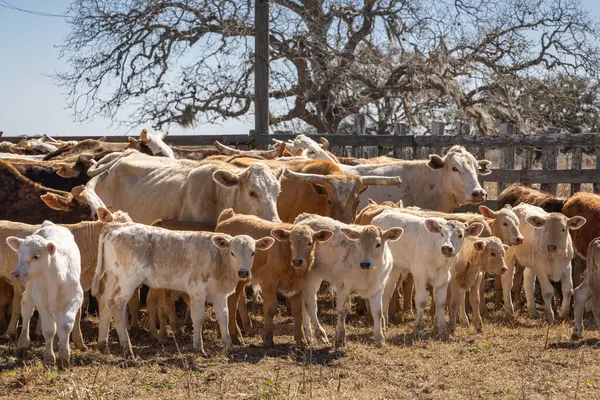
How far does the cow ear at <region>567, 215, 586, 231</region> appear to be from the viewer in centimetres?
1061

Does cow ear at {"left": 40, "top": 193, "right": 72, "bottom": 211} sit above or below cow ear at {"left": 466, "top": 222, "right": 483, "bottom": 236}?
above

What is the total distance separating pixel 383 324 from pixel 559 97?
13.4 metres

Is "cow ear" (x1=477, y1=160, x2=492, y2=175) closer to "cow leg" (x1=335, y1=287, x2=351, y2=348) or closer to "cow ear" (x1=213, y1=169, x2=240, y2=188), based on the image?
"cow ear" (x1=213, y1=169, x2=240, y2=188)

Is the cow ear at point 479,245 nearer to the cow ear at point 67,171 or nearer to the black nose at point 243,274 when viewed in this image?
the black nose at point 243,274

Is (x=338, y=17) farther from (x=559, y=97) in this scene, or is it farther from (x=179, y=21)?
(x=559, y=97)

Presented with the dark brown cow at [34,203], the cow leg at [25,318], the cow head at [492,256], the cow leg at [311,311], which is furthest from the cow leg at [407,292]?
the cow leg at [25,318]

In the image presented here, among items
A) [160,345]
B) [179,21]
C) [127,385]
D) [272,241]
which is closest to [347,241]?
[272,241]

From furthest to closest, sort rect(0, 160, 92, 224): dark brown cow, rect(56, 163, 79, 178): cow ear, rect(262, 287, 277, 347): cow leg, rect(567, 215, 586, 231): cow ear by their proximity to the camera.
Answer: rect(56, 163, 79, 178): cow ear < rect(567, 215, 586, 231): cow ear < rect(0, 160, 92, 224): dark brown cow < rect(262, 287, 277, 347): cow leg

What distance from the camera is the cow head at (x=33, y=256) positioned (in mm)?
7395

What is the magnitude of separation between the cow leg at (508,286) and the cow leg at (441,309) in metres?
1.58

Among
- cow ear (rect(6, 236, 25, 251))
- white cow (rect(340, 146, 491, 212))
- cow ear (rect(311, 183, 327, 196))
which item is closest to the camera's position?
cow ear (rect(6, 236, 25, 251))

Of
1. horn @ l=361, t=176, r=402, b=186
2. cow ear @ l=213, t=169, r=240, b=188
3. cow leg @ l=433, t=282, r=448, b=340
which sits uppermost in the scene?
cow ear @ l=213, t=169, r=240, b=188

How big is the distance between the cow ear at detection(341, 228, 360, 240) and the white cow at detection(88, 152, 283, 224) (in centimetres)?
154

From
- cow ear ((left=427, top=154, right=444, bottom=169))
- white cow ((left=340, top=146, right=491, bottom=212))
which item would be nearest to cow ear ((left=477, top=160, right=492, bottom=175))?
white cow ((left=340, top=146, right=491, bottom=212))
